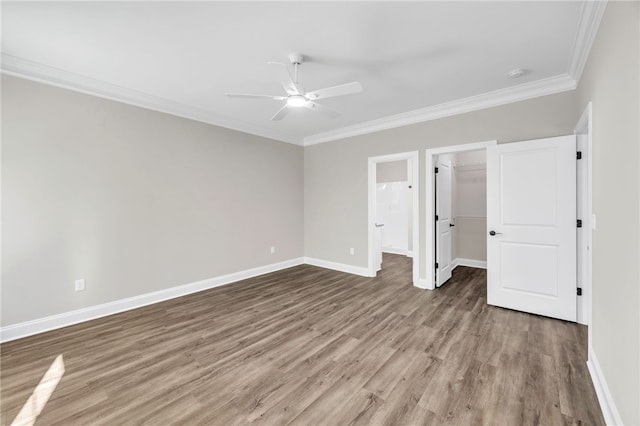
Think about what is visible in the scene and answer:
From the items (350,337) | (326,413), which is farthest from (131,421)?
(350,337)

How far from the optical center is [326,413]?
1.68 meters

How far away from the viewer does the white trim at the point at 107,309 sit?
8.79 ft

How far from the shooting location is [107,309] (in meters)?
3.21

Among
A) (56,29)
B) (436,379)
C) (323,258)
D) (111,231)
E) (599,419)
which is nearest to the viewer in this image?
(599,419)

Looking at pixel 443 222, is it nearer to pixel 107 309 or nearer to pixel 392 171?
pixel 392 171

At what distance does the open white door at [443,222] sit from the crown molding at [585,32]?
1.82 m

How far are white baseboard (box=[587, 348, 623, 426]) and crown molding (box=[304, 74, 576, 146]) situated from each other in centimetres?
283

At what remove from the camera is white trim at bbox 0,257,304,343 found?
2.68 m

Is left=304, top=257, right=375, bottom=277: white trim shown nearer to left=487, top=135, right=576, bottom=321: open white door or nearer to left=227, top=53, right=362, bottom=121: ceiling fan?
left=487, top=135, right=576, bottom=321: open white door

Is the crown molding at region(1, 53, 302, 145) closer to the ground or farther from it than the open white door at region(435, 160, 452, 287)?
farther from it

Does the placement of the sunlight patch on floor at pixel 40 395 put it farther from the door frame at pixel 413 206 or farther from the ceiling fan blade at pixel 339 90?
the door frame at pixel 413 206

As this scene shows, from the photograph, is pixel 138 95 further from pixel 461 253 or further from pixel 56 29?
pixel 461 253

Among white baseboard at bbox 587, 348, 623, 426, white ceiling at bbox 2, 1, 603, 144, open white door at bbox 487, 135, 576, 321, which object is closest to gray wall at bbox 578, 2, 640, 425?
white baseboard at bbox 587, 348, 623, 426

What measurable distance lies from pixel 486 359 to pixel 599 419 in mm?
711
